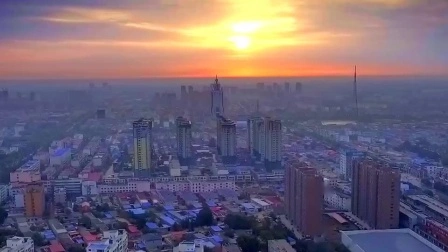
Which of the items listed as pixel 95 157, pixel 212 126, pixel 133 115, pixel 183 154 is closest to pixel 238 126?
pixel 212 126

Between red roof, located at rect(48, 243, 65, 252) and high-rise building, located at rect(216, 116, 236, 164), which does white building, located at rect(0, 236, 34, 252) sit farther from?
high-rise building, located at rect(216, 116, 236, 164)

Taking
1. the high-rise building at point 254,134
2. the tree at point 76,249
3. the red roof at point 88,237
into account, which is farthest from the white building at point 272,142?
the tree at point 76,249

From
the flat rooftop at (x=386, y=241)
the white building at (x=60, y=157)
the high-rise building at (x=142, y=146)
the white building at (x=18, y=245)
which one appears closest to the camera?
the white building at (x=18, y=245)

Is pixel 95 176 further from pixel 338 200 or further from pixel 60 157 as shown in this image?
pixel 338 200

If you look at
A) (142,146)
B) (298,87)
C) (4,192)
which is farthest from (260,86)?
(4,192)

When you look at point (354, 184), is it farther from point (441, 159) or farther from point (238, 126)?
point (238, 126)

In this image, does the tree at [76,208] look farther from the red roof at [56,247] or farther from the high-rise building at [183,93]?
the high-rise building at [183,93]
